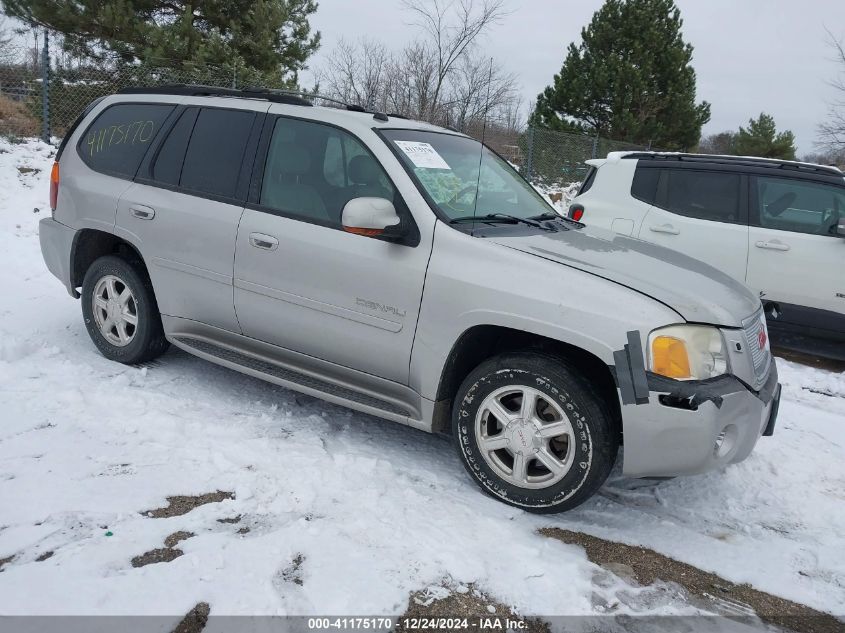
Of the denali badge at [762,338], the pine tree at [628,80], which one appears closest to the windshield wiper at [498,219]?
the denali badge at [762,338]

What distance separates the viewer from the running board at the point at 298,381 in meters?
3.39

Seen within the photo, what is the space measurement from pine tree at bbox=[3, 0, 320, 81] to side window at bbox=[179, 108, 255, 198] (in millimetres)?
9064

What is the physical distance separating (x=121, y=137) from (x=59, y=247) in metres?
0.93

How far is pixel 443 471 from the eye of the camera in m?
3.53

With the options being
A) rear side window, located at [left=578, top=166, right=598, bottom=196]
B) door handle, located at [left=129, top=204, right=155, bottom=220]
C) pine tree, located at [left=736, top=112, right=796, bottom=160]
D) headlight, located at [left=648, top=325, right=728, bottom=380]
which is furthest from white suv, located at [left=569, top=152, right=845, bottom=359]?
pine tree, located at [left=736, top=112, right=796, bottom=160]

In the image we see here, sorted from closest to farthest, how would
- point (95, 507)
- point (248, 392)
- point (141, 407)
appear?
point (95, 507) → point (141, 407) → point (248, 392)

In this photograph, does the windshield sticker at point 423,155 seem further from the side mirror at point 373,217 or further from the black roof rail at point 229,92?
the black roof rail at point 229,92

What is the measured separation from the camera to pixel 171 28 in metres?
12.2

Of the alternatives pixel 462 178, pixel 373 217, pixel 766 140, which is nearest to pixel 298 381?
pixel 373 217

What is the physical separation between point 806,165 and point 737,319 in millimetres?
4289

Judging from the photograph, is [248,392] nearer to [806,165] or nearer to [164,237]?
[164,237]

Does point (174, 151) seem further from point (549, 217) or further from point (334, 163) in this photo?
point (549, 217)

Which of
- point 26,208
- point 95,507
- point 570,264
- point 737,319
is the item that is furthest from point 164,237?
point 26,208

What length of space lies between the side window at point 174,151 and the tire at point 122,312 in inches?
25.7
